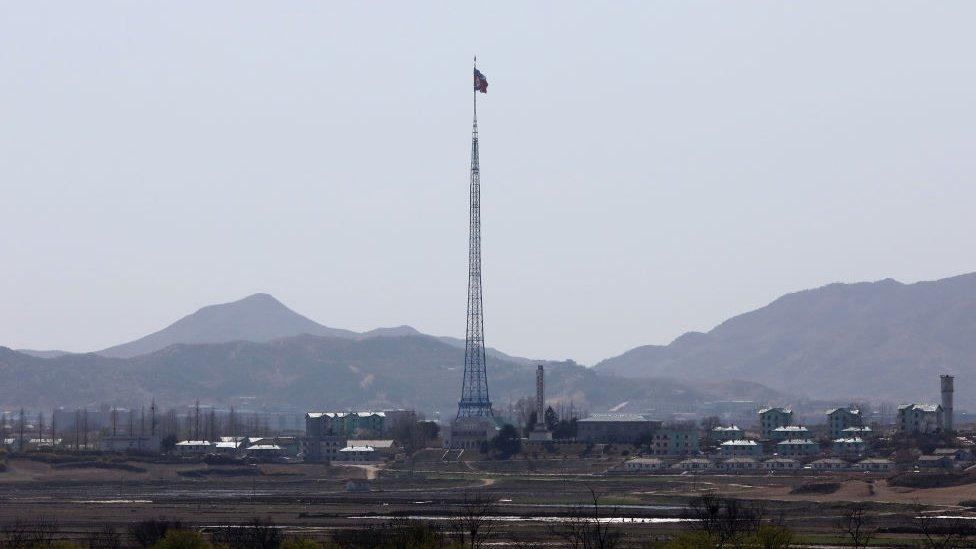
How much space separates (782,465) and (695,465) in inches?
284

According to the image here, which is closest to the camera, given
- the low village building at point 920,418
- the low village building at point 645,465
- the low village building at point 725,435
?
the low village building at point 645,465

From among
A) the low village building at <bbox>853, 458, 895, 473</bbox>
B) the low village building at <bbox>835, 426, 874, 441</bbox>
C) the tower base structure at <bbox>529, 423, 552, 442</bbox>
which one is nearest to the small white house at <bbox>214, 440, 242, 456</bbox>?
the tower base structure at <bbox>529, 423, 552, 442</bbox>

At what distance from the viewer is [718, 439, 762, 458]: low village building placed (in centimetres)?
14825

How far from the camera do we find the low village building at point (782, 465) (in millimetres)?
138238

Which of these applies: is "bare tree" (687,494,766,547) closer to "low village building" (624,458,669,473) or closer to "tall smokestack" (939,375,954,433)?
"low village building" (624,458,669,473)

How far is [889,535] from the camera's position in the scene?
269 ft

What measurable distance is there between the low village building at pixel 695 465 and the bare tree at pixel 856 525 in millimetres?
35007

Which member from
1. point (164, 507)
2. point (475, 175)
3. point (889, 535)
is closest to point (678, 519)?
point (889, 535)

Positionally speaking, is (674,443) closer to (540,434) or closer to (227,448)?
(540,434)

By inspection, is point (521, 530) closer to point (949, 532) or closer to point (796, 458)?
point (949, 532)

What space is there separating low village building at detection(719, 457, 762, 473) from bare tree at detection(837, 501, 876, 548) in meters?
34.4

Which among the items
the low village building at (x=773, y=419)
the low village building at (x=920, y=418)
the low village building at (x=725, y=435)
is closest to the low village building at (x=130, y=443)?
the low village building at (x=725, y=435)

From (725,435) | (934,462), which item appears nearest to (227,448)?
(725,435)

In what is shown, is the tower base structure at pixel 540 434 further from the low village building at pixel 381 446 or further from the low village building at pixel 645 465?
the low village building at pixel 645 465
